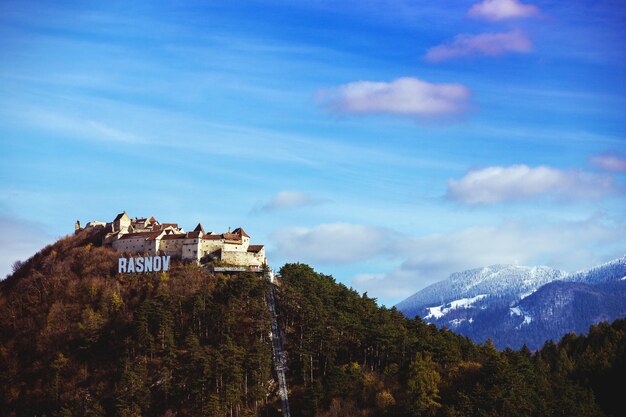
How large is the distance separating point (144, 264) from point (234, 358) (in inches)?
1168

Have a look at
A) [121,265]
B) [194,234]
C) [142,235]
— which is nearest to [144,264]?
[121,265]

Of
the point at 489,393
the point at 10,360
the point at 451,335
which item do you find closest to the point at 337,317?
the point at 451,335

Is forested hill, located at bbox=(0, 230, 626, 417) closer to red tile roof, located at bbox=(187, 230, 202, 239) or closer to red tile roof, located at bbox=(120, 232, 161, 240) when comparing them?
red tile roof, located at bbox=(120, 232, 161, 240)

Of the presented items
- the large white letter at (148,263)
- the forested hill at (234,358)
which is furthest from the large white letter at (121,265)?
the large white letter at (148,263)

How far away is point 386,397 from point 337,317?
2022 cm

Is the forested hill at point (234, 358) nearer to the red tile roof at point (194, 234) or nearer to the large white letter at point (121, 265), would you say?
the large white letter at point (121, 265)

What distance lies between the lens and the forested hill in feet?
387

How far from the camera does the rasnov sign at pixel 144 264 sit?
140500 mm

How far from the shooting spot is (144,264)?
141 metres

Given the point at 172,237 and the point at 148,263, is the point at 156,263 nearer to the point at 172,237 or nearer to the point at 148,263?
the point at 148,263

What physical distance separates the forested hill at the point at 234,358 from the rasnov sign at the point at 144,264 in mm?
1561

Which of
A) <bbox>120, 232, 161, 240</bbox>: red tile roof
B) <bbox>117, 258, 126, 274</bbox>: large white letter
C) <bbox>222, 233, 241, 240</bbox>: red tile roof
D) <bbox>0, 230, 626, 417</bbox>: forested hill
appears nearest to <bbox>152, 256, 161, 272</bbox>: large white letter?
<bbox>0, 230, 626, 417</bbox>: forested hill

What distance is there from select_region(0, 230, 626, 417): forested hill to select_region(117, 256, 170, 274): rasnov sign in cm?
156

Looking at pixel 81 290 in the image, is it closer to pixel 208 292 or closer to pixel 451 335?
pixel 208 292
